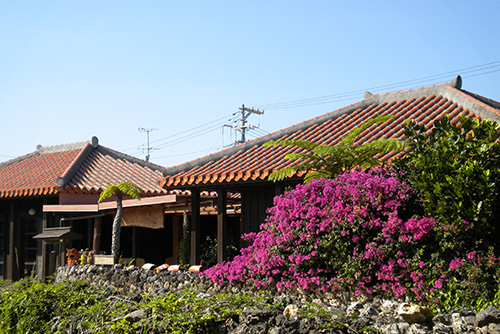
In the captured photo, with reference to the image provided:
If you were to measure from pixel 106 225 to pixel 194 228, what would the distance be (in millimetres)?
6206

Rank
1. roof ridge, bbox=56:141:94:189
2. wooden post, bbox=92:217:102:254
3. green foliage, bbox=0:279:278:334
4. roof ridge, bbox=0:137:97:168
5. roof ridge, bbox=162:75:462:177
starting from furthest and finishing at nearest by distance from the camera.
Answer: roof ridge, bbox=0:137:97:168 < roof ridge, bbox=56:141:94:189 < roof ridge, bbox=162:75:462:177 < wooden post, bbox=92:217:102:254 < green foliage, bbox=0:279:278:334

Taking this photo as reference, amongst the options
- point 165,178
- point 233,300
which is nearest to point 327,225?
point 233,300

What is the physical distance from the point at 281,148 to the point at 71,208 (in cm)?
592

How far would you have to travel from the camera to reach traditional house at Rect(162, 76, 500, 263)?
10938 mm

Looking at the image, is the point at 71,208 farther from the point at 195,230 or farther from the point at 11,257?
the point at 11,257

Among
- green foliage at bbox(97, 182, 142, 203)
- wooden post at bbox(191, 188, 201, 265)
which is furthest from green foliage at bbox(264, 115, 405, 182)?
green foliage at bbox(97, 182, 142, 203)

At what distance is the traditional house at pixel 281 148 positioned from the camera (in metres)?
10.9

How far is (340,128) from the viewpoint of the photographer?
12414 millimetres

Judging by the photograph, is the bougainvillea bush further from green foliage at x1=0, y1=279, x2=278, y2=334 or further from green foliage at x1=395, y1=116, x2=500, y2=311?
green foliage at x1=0, y1=279, x2=278, y2=334

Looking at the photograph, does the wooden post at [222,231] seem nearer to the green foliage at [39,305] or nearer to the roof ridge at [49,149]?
the green foliage at [39,305]

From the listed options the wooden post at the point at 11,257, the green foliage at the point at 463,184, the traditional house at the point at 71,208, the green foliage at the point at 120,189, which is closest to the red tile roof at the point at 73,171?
the traditional house at the point at 71,208

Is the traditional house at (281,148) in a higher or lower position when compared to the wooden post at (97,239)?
higher

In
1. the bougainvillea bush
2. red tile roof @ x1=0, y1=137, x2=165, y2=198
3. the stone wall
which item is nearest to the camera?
the stone wall

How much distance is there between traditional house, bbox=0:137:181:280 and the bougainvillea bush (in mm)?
5782
